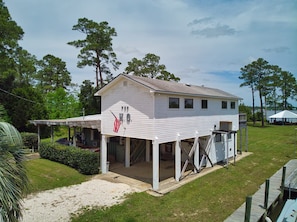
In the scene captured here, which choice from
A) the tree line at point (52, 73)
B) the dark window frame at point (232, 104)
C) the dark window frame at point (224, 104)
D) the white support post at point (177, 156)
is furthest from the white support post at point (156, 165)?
the tree line at point (52, 73)

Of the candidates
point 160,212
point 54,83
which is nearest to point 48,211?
point 160,212

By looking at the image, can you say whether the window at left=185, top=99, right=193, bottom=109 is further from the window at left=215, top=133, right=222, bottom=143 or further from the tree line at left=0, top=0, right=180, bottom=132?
the tree line at left=0, top=0, right=180, bottom=132

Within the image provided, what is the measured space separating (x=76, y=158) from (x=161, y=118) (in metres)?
6.38

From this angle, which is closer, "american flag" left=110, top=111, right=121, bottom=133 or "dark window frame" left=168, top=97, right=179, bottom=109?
"dark window frame" left=168, top=97, right=179, bottom=109

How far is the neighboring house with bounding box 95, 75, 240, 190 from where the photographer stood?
464 inches

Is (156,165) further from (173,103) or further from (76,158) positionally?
(76,158)

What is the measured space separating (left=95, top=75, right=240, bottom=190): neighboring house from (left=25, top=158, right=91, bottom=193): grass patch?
6.61ft

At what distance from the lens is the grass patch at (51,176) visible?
12.1m

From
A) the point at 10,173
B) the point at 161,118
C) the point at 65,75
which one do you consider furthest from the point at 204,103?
the point at 65,75

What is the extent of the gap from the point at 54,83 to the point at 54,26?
25630 mm

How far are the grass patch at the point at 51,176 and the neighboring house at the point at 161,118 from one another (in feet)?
6.61

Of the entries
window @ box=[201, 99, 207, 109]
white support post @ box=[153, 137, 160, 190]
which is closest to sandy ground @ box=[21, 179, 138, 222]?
white support post @ box=[153, 137, 160, 190]

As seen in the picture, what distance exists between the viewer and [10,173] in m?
3.74

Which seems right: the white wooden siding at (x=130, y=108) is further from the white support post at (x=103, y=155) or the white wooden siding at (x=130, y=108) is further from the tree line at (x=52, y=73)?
the tree line at (x=52, y=73)
